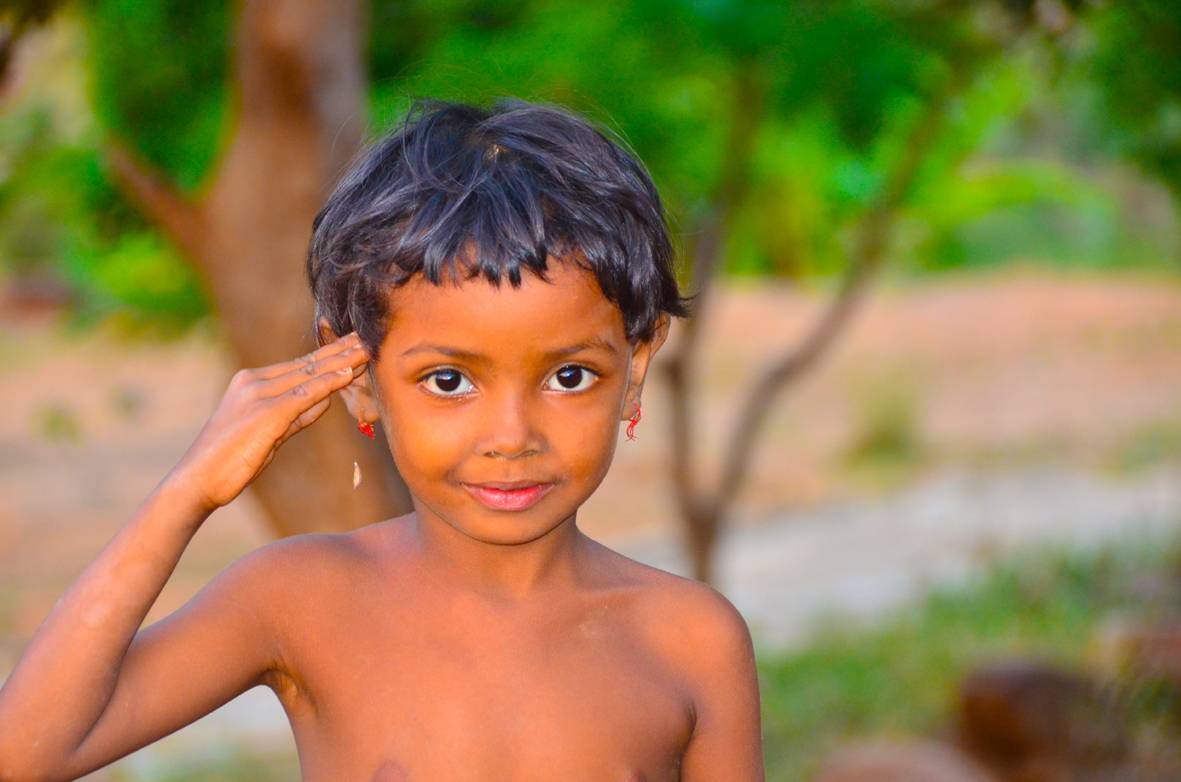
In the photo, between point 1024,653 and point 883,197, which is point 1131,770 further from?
point 883,197

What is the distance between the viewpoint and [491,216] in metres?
1.57

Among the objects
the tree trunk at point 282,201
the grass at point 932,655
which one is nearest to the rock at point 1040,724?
the grass at point 932,655

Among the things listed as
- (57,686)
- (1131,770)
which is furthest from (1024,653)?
(57,686)

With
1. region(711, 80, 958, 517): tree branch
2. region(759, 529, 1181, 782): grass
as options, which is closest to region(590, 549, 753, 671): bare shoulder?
region(759, 529, 1181, 782): grass

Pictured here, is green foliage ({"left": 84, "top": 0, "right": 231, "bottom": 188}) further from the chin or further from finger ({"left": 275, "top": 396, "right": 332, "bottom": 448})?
the chin

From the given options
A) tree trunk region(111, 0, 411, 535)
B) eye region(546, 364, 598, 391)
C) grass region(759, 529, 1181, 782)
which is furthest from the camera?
grass region(759, 529, 1181, 782)

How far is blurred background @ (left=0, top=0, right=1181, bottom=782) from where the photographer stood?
12.8ft

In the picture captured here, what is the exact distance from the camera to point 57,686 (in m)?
1.48

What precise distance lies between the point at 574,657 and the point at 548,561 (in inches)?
4.5

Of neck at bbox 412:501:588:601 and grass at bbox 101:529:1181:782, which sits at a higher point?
neck at bbox 412:501:588:601

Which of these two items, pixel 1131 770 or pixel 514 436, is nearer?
pixel 514 436

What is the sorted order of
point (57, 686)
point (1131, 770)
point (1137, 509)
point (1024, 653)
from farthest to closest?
point (1137, 509)
point (1024, 653)
point (1131, 770)
point (57, 686)

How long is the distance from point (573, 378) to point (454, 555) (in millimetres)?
269


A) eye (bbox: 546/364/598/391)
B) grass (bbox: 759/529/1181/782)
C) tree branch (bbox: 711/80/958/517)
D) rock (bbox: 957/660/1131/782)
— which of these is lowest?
grass (bbox: 759/529/1181/782)
